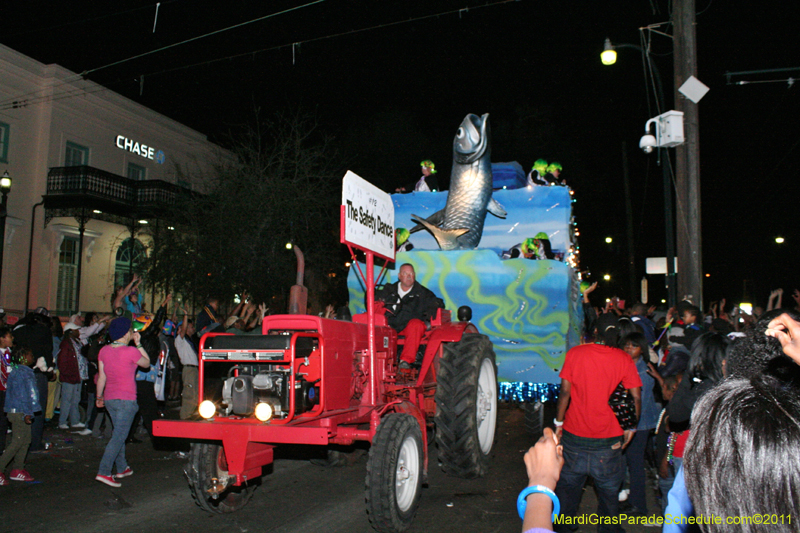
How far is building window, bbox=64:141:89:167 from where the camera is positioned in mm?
20359

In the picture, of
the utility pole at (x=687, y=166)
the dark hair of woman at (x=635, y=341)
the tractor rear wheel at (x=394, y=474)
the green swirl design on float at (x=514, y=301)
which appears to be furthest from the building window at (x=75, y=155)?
the dark hair of woman at (x=635, y=341)

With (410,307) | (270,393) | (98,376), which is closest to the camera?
(270,393)

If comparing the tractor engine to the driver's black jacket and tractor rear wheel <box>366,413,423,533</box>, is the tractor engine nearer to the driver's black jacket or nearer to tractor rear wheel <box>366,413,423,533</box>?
tractor rear wheel <box>366,413,423,533</box>

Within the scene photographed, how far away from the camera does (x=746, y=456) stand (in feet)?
3.80

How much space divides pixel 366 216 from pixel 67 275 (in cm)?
1916

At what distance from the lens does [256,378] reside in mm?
4438

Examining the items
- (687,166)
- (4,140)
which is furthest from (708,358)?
(4,140)

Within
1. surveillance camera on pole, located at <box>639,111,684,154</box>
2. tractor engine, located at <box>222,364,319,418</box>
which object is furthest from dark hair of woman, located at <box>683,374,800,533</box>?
surveillance camera on pole, located at <box>639,111,684,154</box>

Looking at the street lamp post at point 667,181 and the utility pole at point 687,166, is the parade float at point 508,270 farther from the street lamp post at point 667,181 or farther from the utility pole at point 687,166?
the street lamp post at point 667,181

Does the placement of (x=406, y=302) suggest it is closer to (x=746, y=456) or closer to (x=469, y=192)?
(x=469, y=192)

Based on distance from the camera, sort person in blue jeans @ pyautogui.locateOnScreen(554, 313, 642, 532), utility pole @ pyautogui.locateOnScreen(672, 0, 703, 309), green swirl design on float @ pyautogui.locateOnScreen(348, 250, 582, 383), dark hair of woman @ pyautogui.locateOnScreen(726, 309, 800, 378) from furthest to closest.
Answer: utility pole @ pyautogui.locateOnScreen(672, 0, 703, 309), green swirl design on float @ pyautogui.locateOnScreen(348, 250, 582, 383), person in blue jeans @ pyautogui.locateOnScreen(554, 313, 642, 532), dark hair of woman @ pyautogui.locateOnScreen(726, 309, 800, 378)

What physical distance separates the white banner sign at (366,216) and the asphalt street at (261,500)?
7.80 ft

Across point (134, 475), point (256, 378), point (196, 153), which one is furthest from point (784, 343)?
point (196, 153)

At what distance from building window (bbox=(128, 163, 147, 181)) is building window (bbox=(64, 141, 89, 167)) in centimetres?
193
